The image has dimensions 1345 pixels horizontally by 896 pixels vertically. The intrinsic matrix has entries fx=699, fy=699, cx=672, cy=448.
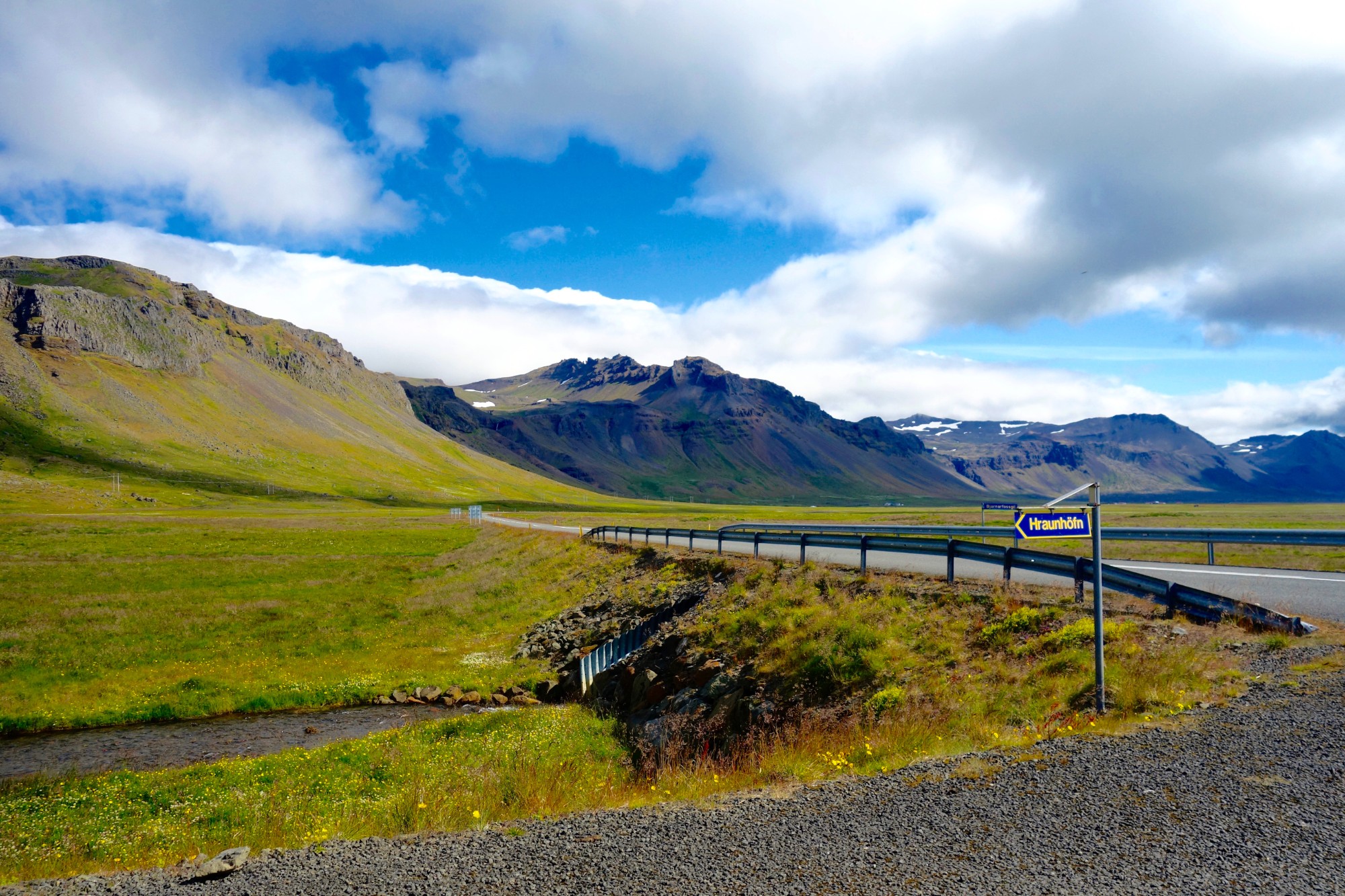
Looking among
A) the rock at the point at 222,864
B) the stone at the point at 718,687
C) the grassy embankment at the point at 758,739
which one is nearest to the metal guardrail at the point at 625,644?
the grassy embankment at the point at 758,739

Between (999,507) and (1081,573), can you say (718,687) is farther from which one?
(999,507)

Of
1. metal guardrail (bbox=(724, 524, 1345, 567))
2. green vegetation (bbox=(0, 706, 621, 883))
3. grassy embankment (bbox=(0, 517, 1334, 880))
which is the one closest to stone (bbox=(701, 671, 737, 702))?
grassy embankment (bbox=(0, 517, 1334, 880))

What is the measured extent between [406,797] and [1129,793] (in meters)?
9.23

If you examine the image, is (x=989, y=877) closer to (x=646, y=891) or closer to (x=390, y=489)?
(x=646, y=891)

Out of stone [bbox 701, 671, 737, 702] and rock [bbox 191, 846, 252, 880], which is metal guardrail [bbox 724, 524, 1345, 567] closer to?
stone [bbox 701, 671, 737, 702]

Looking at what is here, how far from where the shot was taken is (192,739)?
1902 cm

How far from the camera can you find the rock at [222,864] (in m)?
7.21

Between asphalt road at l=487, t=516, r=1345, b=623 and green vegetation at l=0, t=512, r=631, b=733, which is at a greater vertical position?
asphalt road at l=487, t=516, r=1345, b=623

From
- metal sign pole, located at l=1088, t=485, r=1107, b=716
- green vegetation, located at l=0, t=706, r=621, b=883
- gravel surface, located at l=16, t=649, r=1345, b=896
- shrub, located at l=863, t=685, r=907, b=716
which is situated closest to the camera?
gravel surface, located at l=16, t=649, r=1345, b=896

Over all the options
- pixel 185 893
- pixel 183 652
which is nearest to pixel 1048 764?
pixel 185 893

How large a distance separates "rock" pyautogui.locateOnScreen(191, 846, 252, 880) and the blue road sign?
414 inches

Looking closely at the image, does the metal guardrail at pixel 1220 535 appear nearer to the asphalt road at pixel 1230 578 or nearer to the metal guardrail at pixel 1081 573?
Answer: the metal guardrail at pixel 1081 573

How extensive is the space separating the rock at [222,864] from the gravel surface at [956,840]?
0.58ft

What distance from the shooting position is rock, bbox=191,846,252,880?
7.21m
